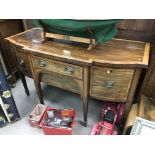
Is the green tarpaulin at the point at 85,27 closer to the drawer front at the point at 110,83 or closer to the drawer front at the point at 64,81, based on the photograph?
the drawer front at the point at 110,83

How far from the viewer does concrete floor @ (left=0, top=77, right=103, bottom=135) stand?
1475mm

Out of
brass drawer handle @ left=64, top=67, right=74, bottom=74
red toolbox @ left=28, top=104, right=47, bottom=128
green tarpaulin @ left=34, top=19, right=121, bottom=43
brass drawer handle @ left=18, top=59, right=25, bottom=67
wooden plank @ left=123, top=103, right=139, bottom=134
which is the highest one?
green tarpaulin @ left=34, top=19, right=121, bottom=43

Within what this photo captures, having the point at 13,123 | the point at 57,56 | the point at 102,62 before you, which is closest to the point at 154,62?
the point at 102,62

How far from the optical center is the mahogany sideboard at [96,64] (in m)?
1.05

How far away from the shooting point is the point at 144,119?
3.70 ft

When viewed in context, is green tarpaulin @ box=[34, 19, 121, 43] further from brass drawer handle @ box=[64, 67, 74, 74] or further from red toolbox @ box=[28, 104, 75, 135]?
red toolbox @ box=[28, 104, 75, 135]

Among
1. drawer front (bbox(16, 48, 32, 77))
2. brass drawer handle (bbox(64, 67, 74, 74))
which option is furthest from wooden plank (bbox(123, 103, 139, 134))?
drawer front (bbox(16, 48, 32, 77))

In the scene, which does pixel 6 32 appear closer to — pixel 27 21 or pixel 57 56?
pixel 27 21

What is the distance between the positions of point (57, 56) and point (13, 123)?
0.89 meters

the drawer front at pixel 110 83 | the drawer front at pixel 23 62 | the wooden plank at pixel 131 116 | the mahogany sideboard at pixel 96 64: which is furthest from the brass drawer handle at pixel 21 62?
the wooden plank at pixel 131 116

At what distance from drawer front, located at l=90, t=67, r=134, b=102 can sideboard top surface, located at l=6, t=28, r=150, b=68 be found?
69mm

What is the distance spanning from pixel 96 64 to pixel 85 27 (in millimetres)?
256

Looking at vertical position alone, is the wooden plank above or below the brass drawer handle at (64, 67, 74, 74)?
below

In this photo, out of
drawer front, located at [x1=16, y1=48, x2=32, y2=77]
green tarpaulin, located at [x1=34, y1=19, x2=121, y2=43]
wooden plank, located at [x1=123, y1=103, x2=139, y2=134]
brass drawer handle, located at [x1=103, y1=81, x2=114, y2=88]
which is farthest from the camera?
drawer front, located at [x1=16, y1=48, x2=32, y2=77]
